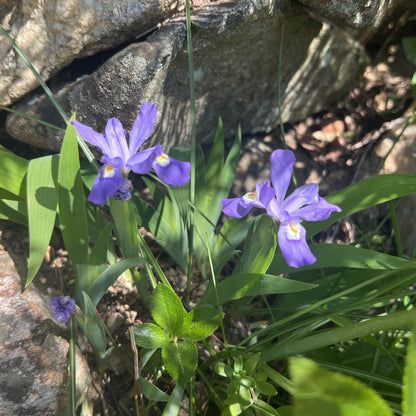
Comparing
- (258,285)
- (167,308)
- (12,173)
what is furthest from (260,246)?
(12,173)

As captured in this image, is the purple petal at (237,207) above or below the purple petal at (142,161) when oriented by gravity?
below

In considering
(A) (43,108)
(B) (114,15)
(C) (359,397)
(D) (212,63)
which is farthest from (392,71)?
(C) (359,397)

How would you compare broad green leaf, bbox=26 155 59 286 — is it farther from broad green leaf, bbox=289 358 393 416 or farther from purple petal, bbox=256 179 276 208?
broad green leaf, bbox=289 358 393 416

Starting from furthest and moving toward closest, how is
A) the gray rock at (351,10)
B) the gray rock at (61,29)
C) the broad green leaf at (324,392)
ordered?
the gray rock at (351,10), the gray rock at (61,29), the broad green leaf at (324,392)

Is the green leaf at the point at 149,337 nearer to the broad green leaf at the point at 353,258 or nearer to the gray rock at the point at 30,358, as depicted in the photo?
the gray rock at the point at 30,358

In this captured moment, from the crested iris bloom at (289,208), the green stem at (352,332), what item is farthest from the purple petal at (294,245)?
the green stem at (352,332)

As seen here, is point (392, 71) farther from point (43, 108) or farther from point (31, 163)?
point (31, 163)
